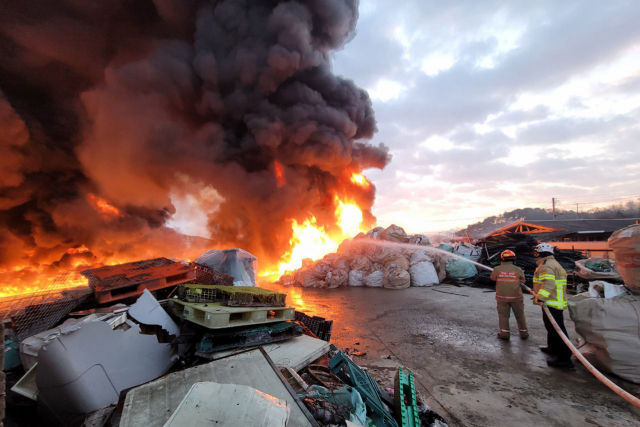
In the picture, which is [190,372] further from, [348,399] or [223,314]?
[348,399]

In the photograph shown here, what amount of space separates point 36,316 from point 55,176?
8.14 meters

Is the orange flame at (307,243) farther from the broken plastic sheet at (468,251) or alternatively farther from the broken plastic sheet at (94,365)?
the broken plastic sheet at (94,365)

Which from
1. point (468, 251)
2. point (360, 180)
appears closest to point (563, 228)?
point (468, 251)

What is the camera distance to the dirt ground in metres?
2.07

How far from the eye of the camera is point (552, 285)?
10.5 ft

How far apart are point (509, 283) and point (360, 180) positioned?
885 centimetres

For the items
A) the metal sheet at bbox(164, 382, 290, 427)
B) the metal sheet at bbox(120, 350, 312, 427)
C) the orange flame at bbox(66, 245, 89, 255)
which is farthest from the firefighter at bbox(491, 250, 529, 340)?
the orange flame at bbox(66, 245, 89, 255)

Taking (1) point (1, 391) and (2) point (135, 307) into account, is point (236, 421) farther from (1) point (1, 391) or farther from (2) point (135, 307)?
(2) point (135, 307)

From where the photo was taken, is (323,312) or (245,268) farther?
(245,268)

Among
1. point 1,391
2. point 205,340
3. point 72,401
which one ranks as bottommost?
point 72,401

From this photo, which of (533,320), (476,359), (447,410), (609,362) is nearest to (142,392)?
(447,410)

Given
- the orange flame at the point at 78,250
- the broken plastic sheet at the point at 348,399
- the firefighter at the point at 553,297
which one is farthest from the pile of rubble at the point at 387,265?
the orange flame at the point at 78,250

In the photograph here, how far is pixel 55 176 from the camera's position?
26.0 feet

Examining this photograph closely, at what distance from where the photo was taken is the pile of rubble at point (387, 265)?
7738mm
